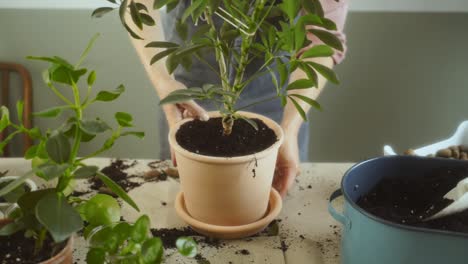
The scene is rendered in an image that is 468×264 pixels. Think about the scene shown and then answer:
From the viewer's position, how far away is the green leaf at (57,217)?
0.56 meters

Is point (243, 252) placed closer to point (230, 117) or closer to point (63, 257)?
point (230, 117)

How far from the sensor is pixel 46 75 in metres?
0.66

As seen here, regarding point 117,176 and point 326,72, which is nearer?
point 326,72

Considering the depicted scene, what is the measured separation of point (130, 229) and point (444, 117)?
6.22 ft

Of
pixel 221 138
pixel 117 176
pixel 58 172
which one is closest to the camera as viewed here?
pixel 58 172

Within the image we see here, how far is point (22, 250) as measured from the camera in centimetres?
67

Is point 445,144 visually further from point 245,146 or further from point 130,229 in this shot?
point 130,229

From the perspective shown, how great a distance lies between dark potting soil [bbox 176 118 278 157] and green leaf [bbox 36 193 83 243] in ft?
1.02

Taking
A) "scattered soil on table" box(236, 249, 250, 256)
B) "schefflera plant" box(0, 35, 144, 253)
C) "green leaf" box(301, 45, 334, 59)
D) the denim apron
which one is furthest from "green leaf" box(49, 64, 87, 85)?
the denim apron

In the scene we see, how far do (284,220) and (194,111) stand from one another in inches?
10.9

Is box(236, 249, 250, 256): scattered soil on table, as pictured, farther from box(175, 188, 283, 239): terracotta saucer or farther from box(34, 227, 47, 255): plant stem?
box(34, 227, 47, 255): plant stem

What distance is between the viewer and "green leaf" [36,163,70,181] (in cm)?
56

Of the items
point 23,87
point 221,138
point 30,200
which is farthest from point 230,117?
point 23,87

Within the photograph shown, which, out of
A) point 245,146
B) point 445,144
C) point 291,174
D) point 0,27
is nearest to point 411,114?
point 445,144
